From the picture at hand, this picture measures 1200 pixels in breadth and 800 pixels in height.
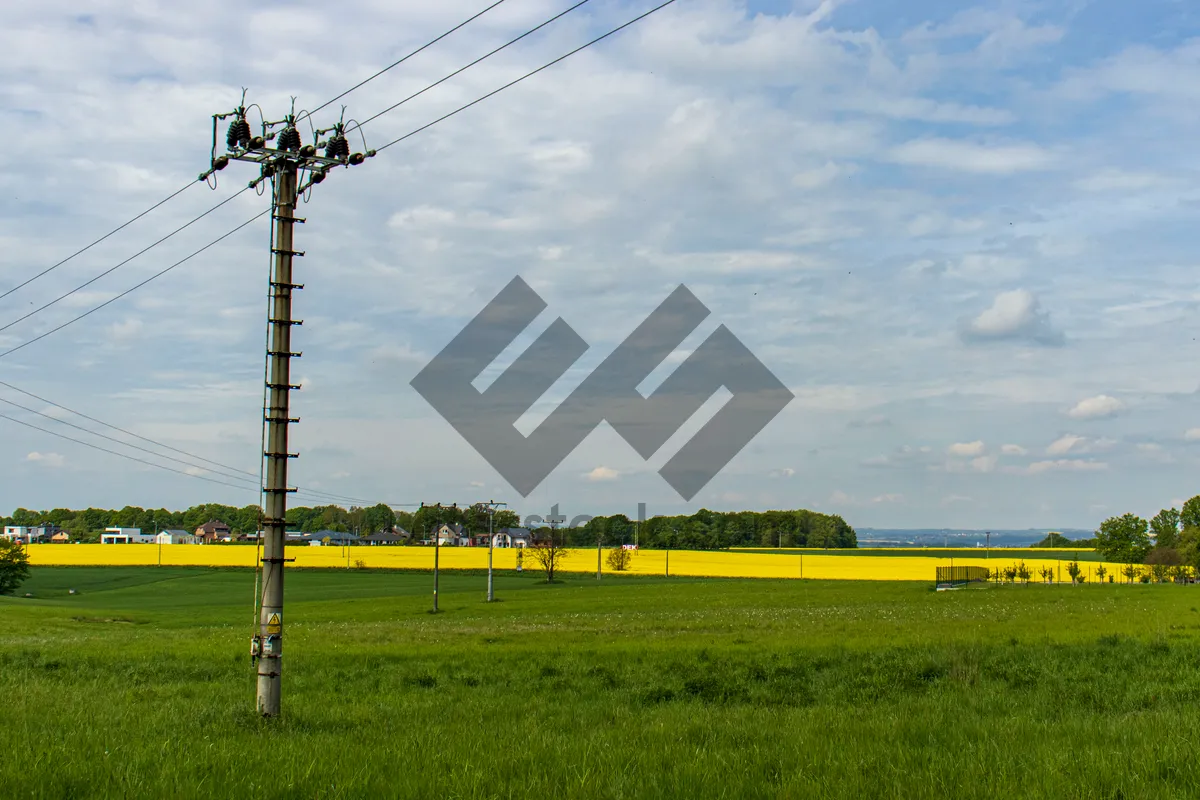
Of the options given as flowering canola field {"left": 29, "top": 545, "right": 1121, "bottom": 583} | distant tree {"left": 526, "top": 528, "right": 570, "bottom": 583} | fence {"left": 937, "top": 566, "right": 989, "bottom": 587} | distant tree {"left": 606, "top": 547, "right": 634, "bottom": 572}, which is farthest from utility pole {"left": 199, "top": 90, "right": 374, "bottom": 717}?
distant tree {"left": 606, "top": 547, "right": 634, "bottom": 572}

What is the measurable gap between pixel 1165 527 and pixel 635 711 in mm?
178133

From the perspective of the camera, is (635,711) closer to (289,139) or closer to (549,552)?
(289,139)

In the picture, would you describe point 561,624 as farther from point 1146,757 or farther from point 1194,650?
point 1146,757

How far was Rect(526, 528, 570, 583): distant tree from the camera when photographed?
109812 mm

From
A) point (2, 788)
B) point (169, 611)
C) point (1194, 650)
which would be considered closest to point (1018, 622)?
point (1194, 650)

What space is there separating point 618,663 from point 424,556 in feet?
399

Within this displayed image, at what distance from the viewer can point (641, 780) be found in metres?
8.96

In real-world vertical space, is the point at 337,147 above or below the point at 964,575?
above

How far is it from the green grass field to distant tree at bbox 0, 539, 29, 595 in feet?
156

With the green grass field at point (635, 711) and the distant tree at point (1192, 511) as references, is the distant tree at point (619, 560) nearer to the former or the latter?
the green grass field at point (635, 711)

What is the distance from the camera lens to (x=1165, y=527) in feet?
543

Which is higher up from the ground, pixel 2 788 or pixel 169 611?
pixel 2 788

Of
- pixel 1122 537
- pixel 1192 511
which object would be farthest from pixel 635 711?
pixel 1192 511

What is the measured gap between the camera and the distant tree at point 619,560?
126938 millimetres
